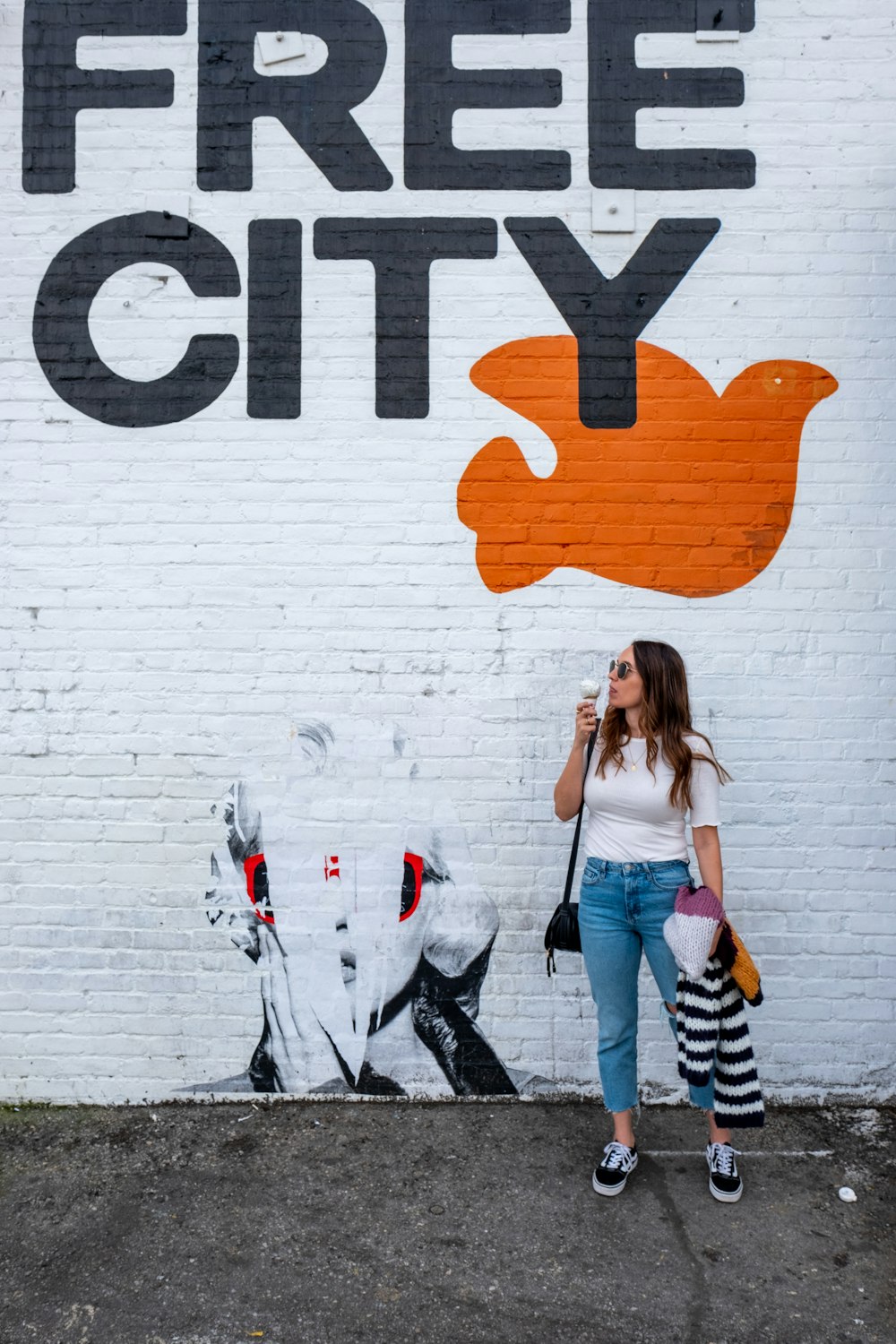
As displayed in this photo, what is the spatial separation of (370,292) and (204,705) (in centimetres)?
175

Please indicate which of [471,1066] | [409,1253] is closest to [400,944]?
[471,1066]

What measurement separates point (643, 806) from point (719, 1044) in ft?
2.65

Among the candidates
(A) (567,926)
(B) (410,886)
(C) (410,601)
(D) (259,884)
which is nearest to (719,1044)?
(A) (567,926)

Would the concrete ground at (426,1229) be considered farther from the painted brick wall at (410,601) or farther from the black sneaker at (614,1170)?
the painted brick wall at (410,601)

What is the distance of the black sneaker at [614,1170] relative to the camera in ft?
10.3

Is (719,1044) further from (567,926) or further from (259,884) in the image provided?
(259,884)

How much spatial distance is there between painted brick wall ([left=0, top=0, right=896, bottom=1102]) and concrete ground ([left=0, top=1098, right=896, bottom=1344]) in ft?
0.80

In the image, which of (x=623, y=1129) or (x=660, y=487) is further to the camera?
(x=660, y=487)

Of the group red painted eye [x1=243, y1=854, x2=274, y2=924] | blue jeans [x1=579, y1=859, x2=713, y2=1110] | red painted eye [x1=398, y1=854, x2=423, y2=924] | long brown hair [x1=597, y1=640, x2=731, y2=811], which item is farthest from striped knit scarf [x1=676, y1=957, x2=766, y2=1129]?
red painted eye [x1=243, y1=854, x2=274, y2=924]

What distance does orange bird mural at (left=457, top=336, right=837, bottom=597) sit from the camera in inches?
147

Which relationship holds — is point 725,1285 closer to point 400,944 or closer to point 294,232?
point 400,944

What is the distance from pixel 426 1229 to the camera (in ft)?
9.86

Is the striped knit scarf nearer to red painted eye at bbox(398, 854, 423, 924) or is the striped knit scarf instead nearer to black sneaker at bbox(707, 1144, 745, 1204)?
black sneaker at bbox(707, 1144, 745, 1204)

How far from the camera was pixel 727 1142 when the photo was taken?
3207 millimetres
